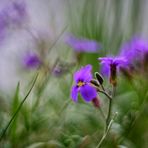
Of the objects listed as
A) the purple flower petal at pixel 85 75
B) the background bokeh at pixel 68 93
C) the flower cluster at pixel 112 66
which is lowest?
the background bokeh at pixel 68 93

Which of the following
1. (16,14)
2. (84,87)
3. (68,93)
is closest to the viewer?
(84,87)

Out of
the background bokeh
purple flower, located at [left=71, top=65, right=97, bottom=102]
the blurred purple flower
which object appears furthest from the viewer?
the blurred purple flower

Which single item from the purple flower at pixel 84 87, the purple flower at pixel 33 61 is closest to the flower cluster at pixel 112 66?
the purple flower at pixel 84 87

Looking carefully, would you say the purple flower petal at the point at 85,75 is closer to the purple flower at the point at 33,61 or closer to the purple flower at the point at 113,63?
the purple flower at the point at 113,63

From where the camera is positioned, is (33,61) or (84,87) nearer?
(84,87)

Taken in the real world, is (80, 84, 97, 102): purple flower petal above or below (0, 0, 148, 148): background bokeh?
above

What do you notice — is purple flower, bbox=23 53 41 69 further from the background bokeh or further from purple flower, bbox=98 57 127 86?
purple flower, bbox=98 57 127 86

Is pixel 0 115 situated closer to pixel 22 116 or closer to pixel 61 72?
pixel 22 116

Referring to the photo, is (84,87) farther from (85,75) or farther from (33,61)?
(33,61)

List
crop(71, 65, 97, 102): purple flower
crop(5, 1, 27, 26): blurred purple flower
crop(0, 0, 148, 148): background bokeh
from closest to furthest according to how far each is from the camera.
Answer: crop(71, 65, 97, 102): purple flower
crop(0, 0, 148, 148): background bokeh
crop(5, 1, 27, 26): blurred purple flower

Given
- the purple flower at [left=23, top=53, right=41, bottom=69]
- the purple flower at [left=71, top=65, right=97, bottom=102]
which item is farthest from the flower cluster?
the purple flower at [left=23, top=53, right=41, bottom=69]

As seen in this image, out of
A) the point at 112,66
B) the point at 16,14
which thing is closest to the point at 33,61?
the point at 16,14
